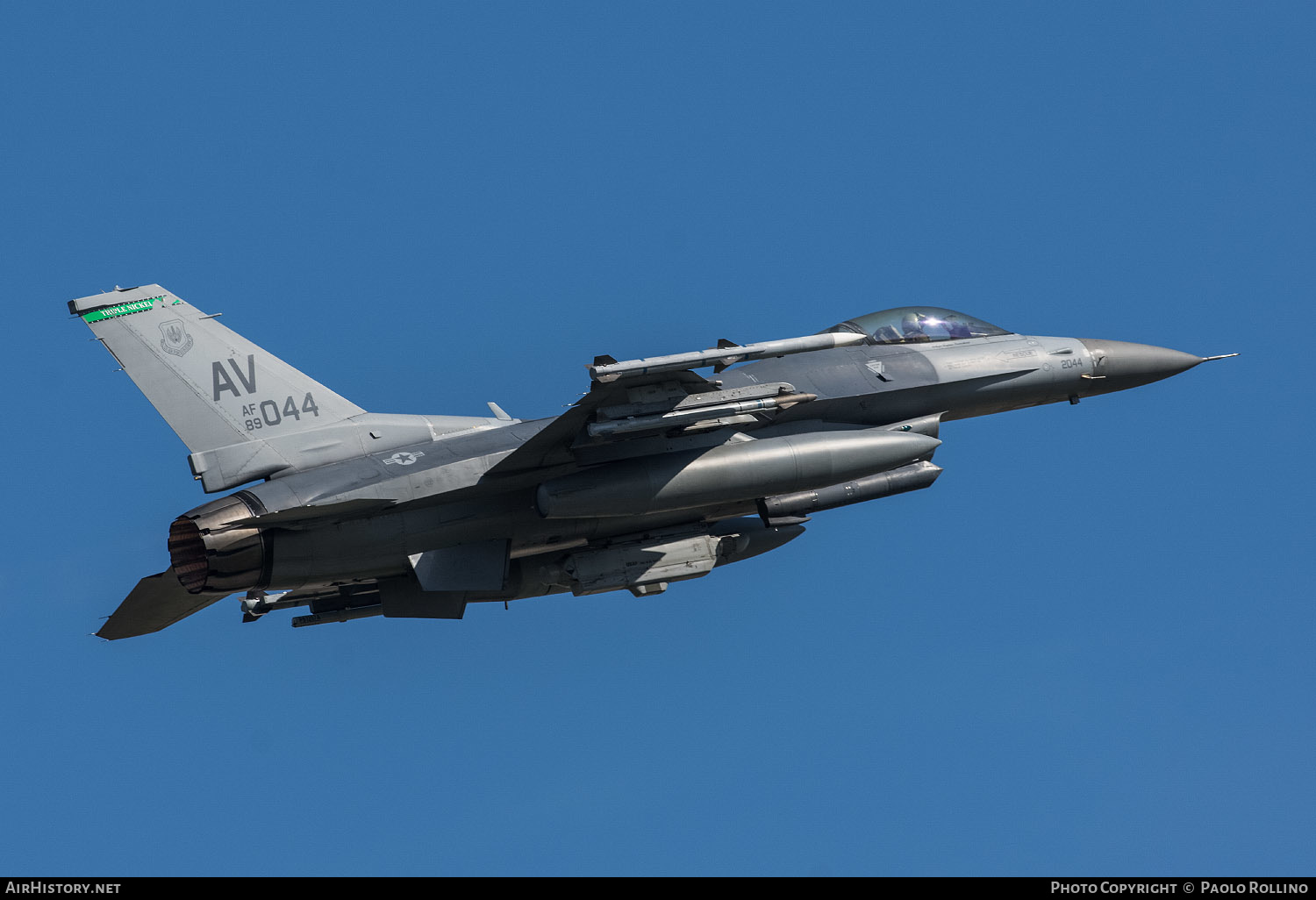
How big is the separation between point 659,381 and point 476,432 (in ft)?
6.82

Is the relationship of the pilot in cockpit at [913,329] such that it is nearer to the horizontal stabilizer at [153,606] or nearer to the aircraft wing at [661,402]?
the aircraft wing at [661,402]

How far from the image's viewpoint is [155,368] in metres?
15.7

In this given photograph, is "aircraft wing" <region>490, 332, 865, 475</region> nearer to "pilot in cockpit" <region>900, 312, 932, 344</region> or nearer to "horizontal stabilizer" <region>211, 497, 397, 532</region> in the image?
"horizontal stabilizer" <region>211, 497, 397, 532</region>

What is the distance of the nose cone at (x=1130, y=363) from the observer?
19.0 meters

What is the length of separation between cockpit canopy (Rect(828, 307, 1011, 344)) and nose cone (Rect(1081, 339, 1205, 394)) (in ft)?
4.09

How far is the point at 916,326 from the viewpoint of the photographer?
1853cm

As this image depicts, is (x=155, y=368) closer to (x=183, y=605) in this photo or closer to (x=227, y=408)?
(x=227, y=408)

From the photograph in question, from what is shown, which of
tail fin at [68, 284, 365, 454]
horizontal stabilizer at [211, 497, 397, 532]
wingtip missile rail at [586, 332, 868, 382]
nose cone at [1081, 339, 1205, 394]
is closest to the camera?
wingtip missile rail at [586, 332, 868, 382]

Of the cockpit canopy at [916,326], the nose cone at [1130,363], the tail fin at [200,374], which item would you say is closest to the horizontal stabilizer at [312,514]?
the tail fin at [200,374]

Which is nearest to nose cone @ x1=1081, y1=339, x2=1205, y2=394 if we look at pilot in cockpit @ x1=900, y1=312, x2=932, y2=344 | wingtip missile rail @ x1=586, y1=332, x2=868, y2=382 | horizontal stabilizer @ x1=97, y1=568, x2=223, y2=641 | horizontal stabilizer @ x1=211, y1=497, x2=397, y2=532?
pilot in cockpit @ x1=900, y1=312, x2=932, y2=344

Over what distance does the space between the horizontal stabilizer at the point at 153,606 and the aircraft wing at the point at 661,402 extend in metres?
3.66

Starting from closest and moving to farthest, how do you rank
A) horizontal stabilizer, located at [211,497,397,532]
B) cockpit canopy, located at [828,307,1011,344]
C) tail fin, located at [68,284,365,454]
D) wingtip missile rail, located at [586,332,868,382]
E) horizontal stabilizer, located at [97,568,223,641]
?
wingtip missile rail, located at [586,332,868,382] < horizontal stabilizer, located at [211,497,397,532] < tail fin, located at [68,284,365,454] < horizontal stabilizer, located at [97,568,223,641] < cockpit canopy, located at [828,307,1011,344]

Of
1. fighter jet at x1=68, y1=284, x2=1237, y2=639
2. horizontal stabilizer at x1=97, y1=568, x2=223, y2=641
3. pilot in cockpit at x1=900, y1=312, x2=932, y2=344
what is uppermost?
pilot in cockpit at x1=900, y1=312, x2=932, y2=344

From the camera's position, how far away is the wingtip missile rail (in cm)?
1420
